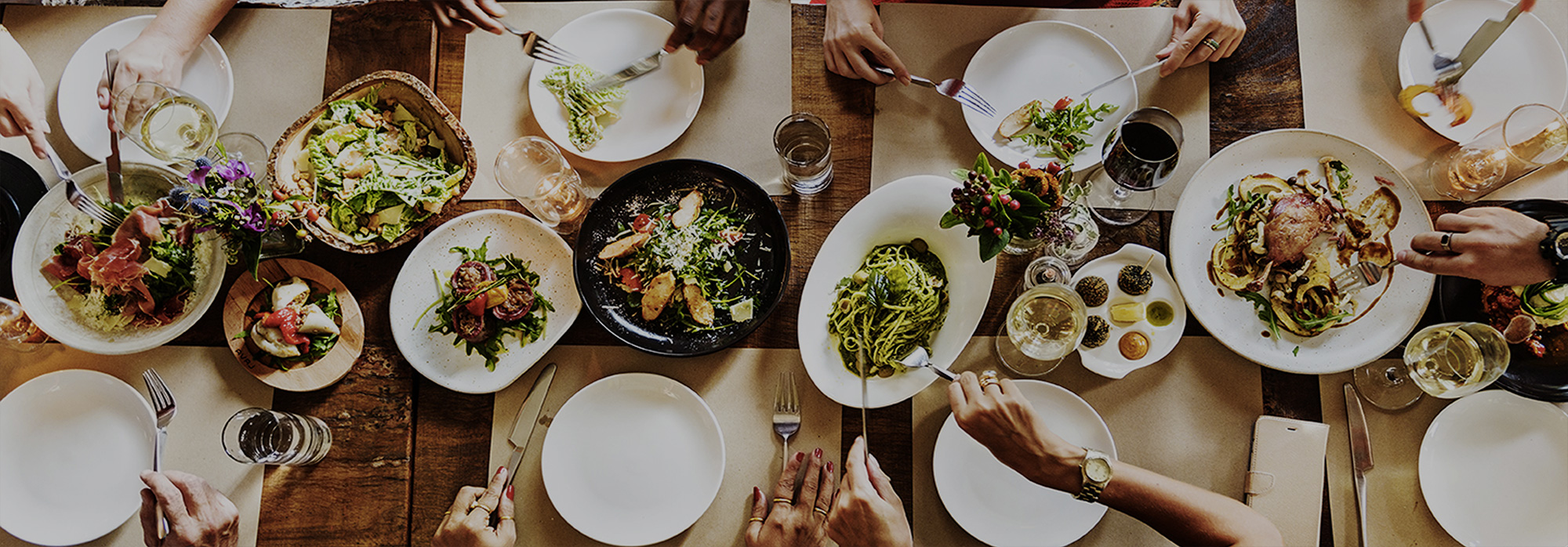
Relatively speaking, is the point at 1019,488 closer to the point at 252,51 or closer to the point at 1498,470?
the point at 1498,470

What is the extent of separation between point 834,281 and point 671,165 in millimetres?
600

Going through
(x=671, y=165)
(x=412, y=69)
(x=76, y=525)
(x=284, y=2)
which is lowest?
(x=76, y=525)

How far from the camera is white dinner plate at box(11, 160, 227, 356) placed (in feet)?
6.76

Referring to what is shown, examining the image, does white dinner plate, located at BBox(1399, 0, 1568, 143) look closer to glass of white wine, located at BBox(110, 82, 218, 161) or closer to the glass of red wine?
the glass of red wine

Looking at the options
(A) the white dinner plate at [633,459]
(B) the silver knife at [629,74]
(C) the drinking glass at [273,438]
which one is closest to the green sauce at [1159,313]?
(A) the white dinner plate at [633,459]

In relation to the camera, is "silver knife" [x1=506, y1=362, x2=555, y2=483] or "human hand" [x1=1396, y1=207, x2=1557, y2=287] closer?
"human hand" [x1=1396, y1=207, x2=1557, y2=287]

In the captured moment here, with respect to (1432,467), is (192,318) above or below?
above

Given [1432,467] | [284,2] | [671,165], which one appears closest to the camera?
[1432,467]

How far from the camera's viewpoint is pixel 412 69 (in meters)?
2.28

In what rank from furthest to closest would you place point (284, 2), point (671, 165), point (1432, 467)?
point (284, 2) < point (671, 165) < point (1432, 467)

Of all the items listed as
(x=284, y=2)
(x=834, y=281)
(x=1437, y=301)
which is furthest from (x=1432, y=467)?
(x=284, y=2)

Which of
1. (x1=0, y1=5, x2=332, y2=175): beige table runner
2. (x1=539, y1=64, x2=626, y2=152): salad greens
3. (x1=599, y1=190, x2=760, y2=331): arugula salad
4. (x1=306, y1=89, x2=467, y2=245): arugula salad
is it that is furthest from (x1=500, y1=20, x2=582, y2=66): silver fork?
(x1=0, y1=5, x2=332, y2=175): beige table runner

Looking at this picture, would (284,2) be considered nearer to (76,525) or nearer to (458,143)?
(458,143)

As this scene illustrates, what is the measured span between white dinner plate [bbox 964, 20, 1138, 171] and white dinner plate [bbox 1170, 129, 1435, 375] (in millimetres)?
380
